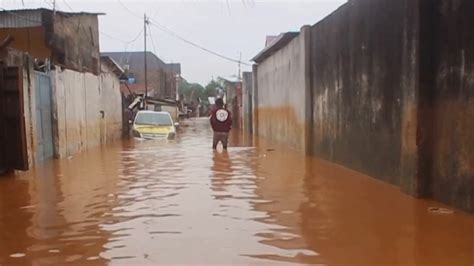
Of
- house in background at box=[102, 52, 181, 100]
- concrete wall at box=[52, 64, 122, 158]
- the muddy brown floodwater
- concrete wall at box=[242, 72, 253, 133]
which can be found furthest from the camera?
house in background at box=[102, 52, 181, 100]

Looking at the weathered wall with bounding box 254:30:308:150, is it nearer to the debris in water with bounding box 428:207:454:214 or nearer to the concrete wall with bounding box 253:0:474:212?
the concrete wall with bounding box 253:0:474:212

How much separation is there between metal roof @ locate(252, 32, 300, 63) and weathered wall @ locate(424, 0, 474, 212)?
30.9 feet

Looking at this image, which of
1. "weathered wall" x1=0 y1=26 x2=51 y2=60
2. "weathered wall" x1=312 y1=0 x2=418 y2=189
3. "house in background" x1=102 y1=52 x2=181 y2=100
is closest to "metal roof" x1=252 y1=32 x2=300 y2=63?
"weathered wall" x1=312 y1=0 x2=418 y2=189

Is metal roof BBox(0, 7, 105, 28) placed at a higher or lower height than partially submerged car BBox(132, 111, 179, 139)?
higher

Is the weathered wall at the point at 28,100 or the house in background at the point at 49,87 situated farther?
the weathered wall at the point at 28,100

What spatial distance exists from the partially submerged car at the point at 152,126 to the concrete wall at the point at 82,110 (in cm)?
138

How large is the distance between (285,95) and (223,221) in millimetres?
12944

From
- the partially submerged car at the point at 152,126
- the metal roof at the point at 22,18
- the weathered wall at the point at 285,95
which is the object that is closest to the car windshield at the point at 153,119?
the partially submerged car at the point at 152,126

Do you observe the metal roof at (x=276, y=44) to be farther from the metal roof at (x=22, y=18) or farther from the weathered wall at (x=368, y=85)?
the metal roof at (x=22, y=18)

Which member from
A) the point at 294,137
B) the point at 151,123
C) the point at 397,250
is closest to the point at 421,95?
the point at 397,250

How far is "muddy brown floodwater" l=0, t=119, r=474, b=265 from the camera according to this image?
16.9ft

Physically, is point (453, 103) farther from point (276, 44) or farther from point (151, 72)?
point (151, 72)

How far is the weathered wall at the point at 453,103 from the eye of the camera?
6.90 meters

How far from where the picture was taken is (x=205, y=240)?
5.67 metres
